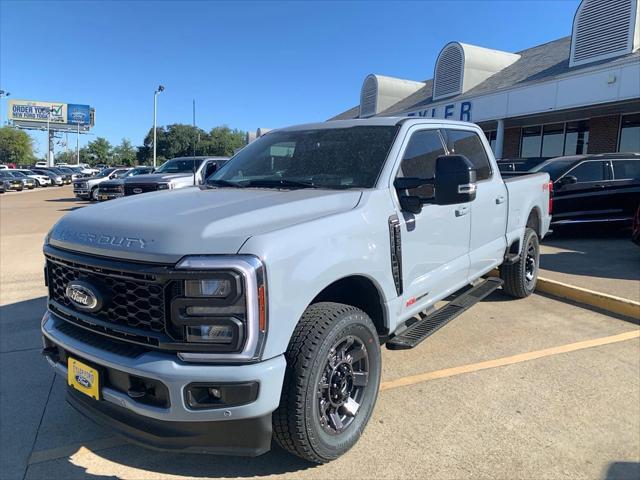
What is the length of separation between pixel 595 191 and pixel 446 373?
803 cm

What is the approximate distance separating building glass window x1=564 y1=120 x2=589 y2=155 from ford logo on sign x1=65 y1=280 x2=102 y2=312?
744 inches

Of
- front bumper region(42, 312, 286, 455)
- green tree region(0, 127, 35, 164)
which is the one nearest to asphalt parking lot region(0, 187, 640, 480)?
front bumper region(42, 312, 286, 455)

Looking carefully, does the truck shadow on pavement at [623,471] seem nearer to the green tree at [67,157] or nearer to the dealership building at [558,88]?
the dealership building at [558,88]

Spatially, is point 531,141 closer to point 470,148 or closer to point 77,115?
point 470,148

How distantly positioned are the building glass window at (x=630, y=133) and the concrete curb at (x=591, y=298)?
12.8 metres

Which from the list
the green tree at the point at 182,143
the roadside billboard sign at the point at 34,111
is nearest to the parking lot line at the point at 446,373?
the green tree at the point at 182,143

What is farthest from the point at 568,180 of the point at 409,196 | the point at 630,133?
the point at 630,133

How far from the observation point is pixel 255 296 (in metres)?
2.08

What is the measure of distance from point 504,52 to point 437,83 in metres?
3.45

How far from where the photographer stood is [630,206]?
10.0 m

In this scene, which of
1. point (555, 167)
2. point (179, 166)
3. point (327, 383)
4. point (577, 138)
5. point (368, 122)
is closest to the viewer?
point (327, 383)

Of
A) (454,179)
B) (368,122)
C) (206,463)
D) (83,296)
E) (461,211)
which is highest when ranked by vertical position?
(368,122)

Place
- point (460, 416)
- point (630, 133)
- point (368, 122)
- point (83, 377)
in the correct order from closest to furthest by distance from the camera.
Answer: point (83, 377), point (460, 416), point (368, 122), point (630, 133)

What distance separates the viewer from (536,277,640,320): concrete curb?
5.09 metres
